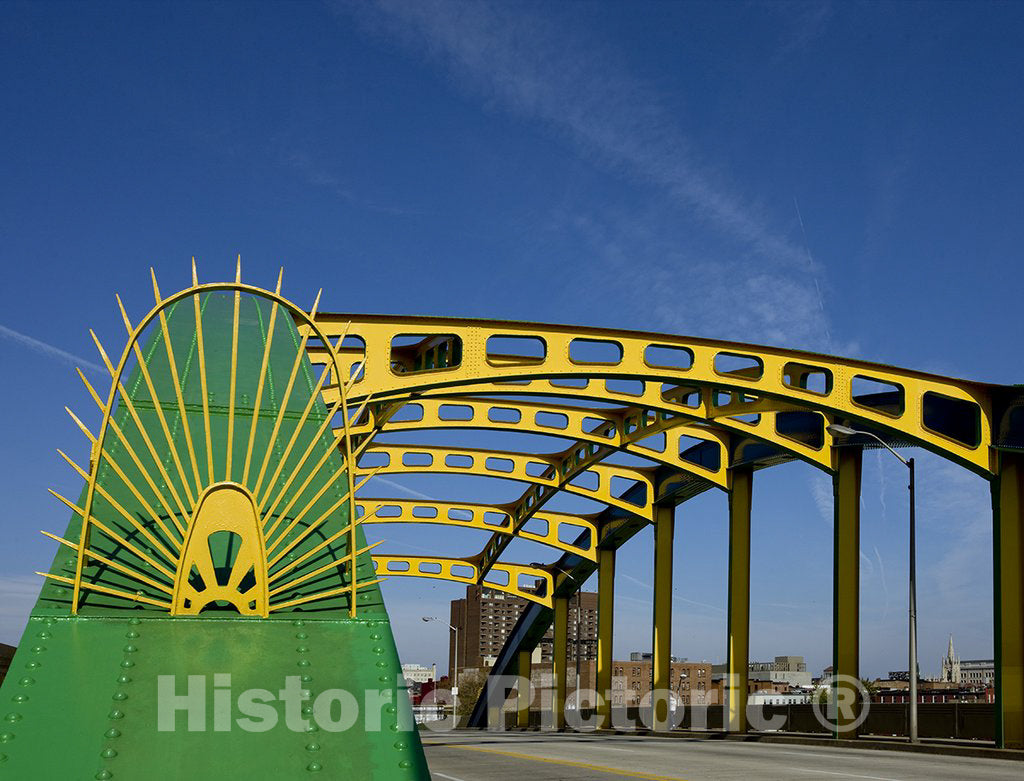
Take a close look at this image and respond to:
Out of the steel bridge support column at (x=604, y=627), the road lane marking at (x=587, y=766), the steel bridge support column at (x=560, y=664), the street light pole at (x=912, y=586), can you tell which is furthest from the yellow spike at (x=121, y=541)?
the steel bridge support column at (x=560, y=664)

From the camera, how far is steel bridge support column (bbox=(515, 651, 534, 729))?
56.7 meters

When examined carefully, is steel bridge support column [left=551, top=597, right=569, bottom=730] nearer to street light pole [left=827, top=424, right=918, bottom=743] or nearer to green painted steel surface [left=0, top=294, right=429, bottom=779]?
street light pole [left=827, top=424, right=918, bottom=743]

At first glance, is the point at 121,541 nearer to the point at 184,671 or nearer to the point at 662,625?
the point at 184,671

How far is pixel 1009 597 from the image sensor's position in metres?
22.9

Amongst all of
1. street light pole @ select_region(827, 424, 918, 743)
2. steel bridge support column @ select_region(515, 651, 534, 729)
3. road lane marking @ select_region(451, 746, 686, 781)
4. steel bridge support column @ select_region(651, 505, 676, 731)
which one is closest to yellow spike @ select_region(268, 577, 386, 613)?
road lane marking @ select_region(451, 746, 686, 781)

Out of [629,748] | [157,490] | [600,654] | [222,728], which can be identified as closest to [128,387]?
[157,490]

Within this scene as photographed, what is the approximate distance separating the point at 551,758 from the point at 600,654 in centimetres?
2539

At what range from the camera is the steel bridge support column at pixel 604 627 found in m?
41.5

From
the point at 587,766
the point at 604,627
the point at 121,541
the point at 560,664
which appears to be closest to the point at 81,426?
the point at 121,541

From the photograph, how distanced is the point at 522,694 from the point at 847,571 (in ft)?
115

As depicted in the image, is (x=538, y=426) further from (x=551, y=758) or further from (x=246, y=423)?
(x=246, y=423)

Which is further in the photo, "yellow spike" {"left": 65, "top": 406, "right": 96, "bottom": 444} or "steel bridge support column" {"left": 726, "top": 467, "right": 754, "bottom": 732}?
"steel bridge support column" {"left": 726, "top": 467, "right": 754, "bottom": 732}

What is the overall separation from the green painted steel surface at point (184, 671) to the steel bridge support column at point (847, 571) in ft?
73.4

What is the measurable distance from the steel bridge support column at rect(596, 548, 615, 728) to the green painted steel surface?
36390 millimetres
